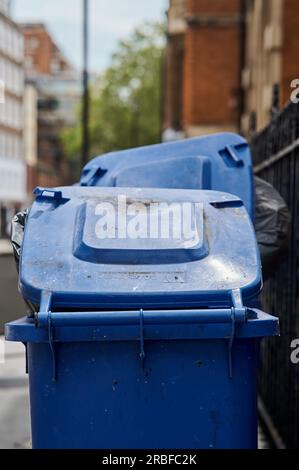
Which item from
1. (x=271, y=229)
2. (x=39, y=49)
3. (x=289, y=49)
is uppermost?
(x=289, y=49)

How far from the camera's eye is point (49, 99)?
304ft

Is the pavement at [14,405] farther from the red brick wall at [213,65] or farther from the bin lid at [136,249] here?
the red brick wall at [213,65]

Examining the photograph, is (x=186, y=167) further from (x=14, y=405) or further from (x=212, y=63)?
(x=212, y=63)

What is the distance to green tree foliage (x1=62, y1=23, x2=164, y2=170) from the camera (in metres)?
57.0

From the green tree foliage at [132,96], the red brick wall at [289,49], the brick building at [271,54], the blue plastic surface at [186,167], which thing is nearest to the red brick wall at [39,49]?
the green tree foliage at [132,96]

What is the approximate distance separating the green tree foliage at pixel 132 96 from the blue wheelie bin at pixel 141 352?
2011 inches

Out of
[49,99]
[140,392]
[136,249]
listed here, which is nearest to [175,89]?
[136,249]

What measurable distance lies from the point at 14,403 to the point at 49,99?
87.6m

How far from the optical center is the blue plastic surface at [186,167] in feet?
15.4

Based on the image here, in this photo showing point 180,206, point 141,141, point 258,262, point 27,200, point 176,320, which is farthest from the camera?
point 27,200

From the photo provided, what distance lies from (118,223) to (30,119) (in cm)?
7731

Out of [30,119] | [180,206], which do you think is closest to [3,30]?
[30,119]

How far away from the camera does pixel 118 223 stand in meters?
3.74

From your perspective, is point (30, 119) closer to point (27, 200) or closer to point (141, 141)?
point (27, 200)
